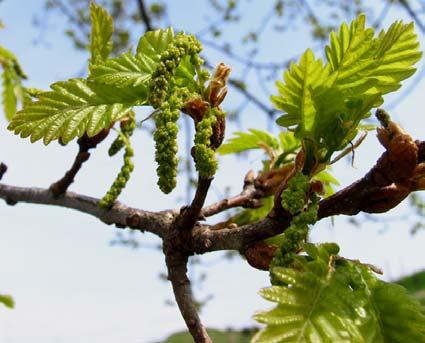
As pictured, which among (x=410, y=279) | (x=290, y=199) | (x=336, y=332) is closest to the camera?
(x=336, y=332)

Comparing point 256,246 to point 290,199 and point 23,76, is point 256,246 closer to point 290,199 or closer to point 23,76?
point 290,199

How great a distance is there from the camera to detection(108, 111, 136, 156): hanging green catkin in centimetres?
152

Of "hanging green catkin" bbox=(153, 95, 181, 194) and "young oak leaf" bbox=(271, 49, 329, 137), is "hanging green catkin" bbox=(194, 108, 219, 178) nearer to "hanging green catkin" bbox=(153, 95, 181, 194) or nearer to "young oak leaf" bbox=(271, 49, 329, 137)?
"hanging green catkin" bbox=(153, 95, 181, 194)

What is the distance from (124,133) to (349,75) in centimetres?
61

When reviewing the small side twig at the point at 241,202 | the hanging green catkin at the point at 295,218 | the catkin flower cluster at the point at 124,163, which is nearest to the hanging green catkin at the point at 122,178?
the catkin flower cluster at the point at 124,163

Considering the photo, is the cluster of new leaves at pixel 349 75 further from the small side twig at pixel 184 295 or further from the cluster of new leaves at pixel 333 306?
the small side twig at pixel 184 295

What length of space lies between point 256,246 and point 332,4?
5570 millimetres

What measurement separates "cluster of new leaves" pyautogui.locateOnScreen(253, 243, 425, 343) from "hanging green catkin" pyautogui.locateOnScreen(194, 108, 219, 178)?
0.68 ft

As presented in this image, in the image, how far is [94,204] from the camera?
63.7 inches

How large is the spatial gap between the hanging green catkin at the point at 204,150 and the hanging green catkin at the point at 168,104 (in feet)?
0.15

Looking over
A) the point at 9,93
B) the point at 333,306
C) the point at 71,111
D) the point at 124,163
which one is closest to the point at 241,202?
the point at 124,163

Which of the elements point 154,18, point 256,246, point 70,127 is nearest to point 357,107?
point 256,246

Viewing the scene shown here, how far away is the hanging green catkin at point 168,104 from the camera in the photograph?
983mm

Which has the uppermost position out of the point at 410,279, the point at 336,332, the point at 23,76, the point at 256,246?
the point at 410,279
